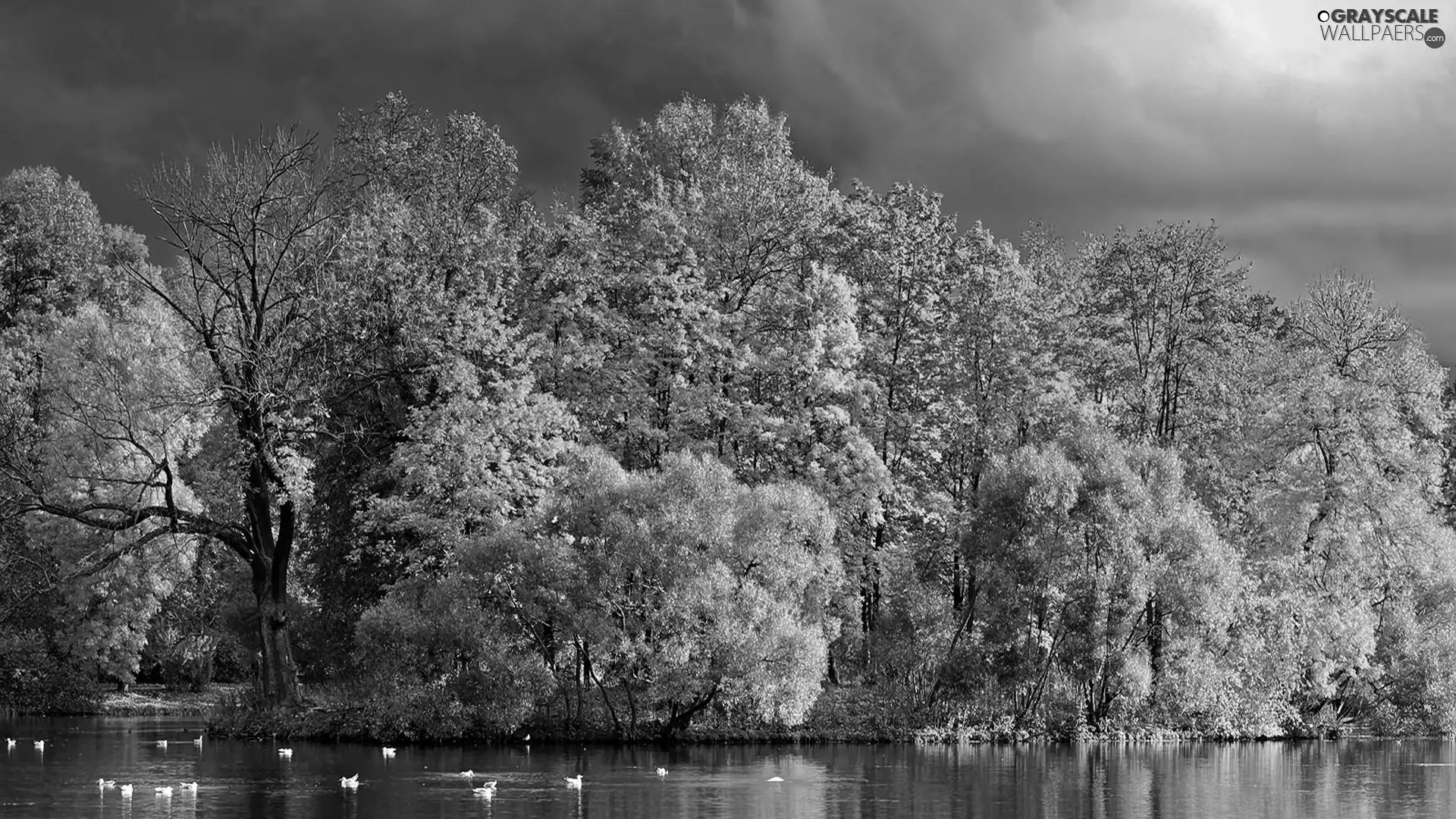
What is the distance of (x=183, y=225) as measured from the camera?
55781 mm

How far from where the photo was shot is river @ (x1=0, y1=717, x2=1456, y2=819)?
114 feet

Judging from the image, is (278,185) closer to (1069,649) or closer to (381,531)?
(381,531)

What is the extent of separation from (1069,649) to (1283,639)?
8846 mm

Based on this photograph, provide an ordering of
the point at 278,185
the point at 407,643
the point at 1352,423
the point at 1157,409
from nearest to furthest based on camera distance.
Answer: the point at 407,643
the point at 278,185
the point at 1352,423
the point at 1157,409

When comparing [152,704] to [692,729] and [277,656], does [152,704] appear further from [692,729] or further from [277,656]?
[692,729]

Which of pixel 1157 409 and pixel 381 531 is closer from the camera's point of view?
pixel 381 531

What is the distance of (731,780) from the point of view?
41219 millimetres

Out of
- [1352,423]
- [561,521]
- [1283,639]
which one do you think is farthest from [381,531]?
[1352,423]

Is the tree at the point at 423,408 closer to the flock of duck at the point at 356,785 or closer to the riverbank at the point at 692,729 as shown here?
the riverbank at the point at 692,729

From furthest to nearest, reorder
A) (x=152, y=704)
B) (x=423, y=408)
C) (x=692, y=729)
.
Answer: (x=152, y=704) < (x=423, y=408) < (x=692, y=729)

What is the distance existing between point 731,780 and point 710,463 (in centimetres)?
1413

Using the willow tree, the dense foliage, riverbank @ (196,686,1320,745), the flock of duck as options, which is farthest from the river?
the willow tree

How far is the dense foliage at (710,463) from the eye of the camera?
5228cm

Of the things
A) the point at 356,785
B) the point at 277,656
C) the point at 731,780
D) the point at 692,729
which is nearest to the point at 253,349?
the point at 277,656
